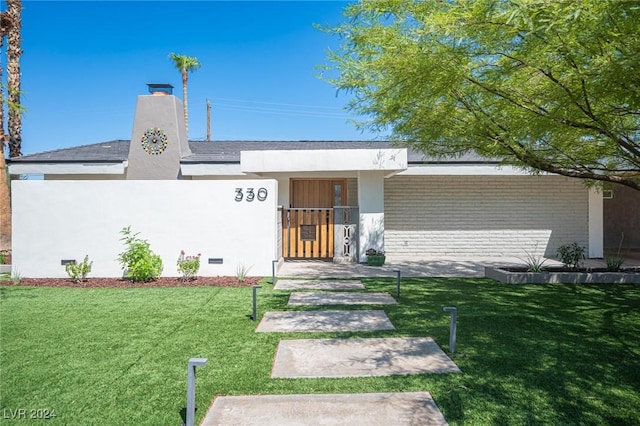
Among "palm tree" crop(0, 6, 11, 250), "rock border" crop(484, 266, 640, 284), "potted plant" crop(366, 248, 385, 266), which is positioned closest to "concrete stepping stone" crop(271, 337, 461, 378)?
"rock border" crop(484, 266, 640, 284)

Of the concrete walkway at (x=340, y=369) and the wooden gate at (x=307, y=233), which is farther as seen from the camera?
the wooden gate at (x=307, y=233)

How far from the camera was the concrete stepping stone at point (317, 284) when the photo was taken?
867 centimetres

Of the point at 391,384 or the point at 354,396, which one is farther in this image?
the point at 391,384

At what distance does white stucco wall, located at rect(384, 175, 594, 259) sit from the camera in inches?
574

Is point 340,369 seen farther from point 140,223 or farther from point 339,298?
point 140,223

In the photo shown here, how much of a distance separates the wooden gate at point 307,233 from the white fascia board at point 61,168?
643 cm

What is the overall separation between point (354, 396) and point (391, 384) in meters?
0.44

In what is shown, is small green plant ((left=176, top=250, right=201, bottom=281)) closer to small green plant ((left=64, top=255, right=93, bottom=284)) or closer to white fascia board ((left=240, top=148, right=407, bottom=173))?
small green plant ((left=64, top=255, right=93, bottom=284))

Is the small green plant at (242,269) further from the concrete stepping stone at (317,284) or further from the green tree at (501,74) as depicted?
the green tree at (501,74)

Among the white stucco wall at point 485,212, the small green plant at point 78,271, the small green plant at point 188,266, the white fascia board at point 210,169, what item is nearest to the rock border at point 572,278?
the white stucco wall at point 485,212

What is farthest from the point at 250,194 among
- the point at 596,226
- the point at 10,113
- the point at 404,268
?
the point at 596,226

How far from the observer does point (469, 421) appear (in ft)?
10.4

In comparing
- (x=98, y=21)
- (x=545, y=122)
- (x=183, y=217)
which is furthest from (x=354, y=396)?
(x=98, y=21)

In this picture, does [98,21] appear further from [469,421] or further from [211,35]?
[469,421]
